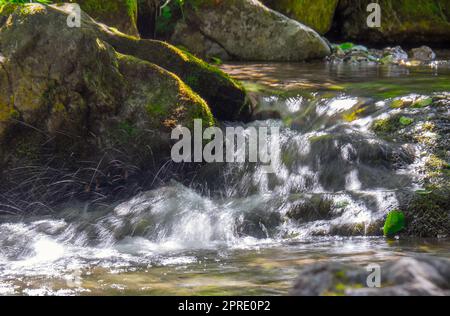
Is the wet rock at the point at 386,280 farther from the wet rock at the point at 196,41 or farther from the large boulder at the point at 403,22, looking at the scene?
Answer: the large boulder at the point at 403,22

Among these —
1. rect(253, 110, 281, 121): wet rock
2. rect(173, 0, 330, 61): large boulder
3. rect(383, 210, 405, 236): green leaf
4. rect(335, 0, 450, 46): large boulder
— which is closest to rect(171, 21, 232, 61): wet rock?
rect(173, 0, 330, 61): large boulder

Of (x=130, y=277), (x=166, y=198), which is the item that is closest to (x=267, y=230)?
(x=166, y=198)

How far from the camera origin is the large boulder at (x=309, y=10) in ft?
48.3

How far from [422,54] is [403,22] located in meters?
1.88

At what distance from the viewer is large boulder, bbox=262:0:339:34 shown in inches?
580

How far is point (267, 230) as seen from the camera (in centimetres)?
495

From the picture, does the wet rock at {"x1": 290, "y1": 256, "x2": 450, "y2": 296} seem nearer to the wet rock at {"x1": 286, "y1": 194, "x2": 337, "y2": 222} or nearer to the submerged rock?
the wet rock at {"x1": 286, "y1": 194, "x2": 337, "y2": 222}

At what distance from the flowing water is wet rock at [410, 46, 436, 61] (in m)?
6.89

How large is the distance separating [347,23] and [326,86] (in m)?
8.02

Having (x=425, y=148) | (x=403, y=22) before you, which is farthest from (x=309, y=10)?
(x=425, y=148)

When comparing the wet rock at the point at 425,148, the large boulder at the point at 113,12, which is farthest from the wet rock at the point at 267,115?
the large boulder at the point at 113,12

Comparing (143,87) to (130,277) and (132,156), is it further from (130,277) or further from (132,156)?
(130,277)

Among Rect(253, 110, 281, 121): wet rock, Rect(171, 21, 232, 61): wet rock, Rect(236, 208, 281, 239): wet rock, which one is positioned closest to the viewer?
Rect(236, 208, 281, 239): wet rock

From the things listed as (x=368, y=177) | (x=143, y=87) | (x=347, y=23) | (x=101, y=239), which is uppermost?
(x=347, y=23)
